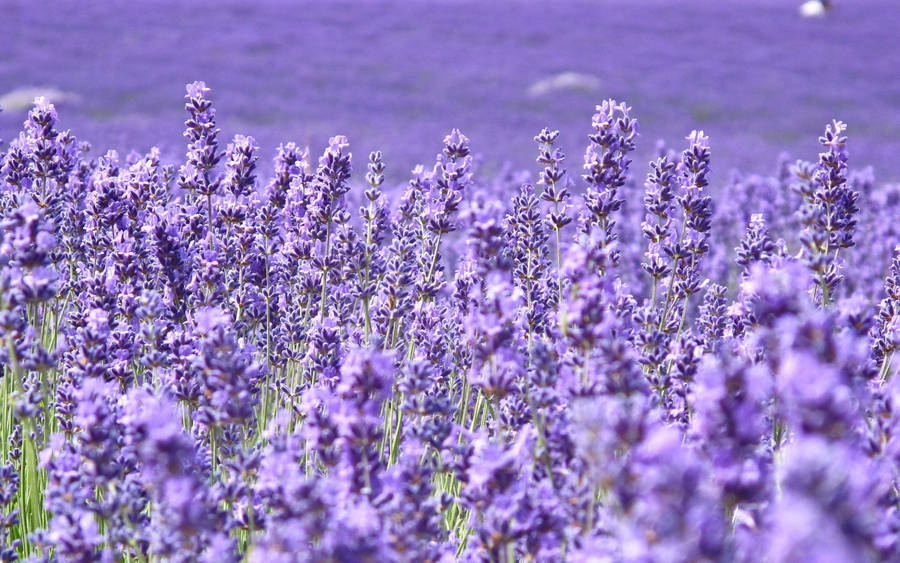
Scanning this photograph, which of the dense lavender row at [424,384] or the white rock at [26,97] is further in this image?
the white rock at [26,97]

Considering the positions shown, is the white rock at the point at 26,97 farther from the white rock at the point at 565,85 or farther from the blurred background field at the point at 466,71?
the white rock at the point at 565,85

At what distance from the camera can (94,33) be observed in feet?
84.7

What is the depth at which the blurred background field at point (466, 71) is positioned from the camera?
62.1 feet

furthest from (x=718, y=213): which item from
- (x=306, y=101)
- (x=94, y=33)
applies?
(x=94, y=33)

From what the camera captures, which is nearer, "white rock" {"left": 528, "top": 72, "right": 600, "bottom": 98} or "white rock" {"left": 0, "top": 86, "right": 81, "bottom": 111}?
"white rock" {"left": 0, "top": 86, "right": 81, "bottom": 111}

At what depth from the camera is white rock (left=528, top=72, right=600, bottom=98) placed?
74.2 ft

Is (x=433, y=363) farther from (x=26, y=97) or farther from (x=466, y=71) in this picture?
(x=466, y=71)

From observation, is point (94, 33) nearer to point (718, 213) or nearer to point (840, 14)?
point (718, 213)

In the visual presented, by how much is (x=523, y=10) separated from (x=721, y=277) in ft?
86.4

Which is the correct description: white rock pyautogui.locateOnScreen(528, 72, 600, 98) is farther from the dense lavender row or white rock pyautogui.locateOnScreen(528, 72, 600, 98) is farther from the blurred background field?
the dense lavender row

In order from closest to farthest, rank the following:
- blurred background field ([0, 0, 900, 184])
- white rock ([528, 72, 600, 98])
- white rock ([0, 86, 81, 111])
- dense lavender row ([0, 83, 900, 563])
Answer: dense lavender row ([0, 83, 900, 563]), white rock ([0, 86, 81, 111]), blurred background field ([0, 0, 900, 184]), white rock ([528, 72, 600, 98])

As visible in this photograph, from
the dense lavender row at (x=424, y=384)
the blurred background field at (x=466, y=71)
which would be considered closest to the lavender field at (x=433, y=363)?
Answer: the dense lavender row at (x=424, y=384)

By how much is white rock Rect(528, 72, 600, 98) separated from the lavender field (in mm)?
14891

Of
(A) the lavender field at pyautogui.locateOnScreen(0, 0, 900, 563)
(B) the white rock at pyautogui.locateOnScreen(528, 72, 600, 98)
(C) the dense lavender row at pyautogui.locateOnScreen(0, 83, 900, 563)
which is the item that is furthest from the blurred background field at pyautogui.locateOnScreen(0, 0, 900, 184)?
(C) the dense lavender row at pyautogui.locateOnScreen(0, 83, 900, 563)
